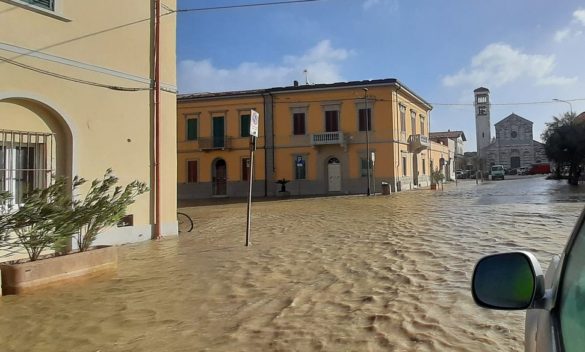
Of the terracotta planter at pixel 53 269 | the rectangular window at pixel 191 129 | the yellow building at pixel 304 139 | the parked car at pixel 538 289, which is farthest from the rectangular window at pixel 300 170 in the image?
the parked car at pixel 538 289

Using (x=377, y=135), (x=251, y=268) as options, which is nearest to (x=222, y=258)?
(x=251, y=268)

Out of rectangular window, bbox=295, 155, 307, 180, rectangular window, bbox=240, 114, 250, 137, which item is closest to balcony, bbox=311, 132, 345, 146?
rectangular window, bbox=295, 155, 307, 180

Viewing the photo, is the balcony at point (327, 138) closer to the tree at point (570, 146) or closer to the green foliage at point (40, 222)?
the tree at point (570, 146)

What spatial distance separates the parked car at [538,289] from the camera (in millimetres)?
1629

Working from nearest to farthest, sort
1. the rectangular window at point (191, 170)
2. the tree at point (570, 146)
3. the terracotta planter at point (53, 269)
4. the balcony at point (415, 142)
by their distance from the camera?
the terracotta planter at point (53, 269) → the tree at point (570, 146) → the rectangular window at point (191, 170) → the balcony at point (415, 142)

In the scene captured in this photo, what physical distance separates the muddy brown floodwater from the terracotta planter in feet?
0.74

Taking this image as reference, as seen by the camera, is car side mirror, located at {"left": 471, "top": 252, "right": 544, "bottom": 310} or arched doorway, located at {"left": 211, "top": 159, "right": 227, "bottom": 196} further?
arched doorway, located at {"left": 211, "top": 159, "right": 227, "bottom": 196}

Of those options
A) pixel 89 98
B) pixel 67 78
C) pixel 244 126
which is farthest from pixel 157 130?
pixel 244 126

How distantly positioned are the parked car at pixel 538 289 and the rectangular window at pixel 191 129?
3670 cm

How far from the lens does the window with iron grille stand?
8.11m

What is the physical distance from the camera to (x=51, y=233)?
20.4 ft

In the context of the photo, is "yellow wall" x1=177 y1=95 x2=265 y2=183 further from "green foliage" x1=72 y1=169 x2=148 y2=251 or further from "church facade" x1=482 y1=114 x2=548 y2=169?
"church facade" x1=482 y1=114 x2=548 y2=169

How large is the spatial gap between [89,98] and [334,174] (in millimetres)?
26639

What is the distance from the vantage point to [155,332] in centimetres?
461
